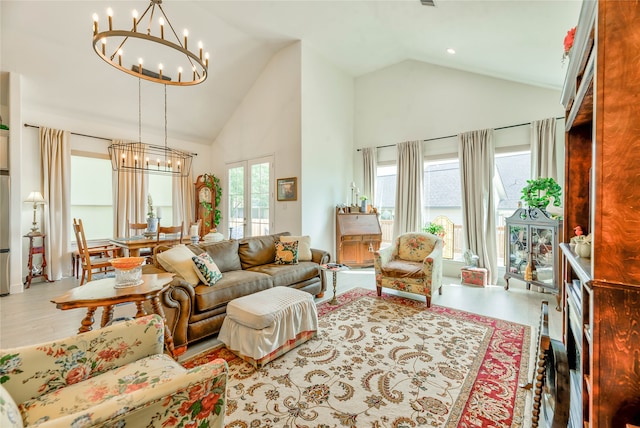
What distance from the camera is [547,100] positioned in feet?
13.2

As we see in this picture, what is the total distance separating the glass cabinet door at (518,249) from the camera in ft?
13.0

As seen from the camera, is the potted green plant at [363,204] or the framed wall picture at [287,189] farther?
the potted green plant at [363,204]

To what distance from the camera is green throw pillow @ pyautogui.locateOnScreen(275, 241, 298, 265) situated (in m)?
3.80

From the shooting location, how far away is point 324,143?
5570mm

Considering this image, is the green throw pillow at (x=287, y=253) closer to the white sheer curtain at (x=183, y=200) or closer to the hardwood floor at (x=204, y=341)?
the hardwood floor at (x=204, y=341)

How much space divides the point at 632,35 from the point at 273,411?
2413 millimetres

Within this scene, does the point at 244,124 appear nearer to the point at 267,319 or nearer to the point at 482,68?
the point at 482,68

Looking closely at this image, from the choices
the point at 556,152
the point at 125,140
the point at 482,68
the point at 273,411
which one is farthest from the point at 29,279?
the point at 556,152

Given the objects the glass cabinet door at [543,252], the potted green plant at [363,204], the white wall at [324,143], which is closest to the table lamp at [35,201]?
the white wall at [324,143]

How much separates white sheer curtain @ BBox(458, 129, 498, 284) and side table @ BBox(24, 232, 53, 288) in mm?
7192

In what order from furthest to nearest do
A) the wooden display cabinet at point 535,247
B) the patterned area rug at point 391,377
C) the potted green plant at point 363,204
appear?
1. the potted green plant at point 363,204
2. the wooden display cabinet at point 535,247
3. the patterned area rug at point 391,377

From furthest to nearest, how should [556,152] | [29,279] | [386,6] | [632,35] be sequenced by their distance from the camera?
[29,279], [556,152], [386,6], [632,35]

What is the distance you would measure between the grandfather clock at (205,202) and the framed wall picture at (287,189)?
2.12 meters

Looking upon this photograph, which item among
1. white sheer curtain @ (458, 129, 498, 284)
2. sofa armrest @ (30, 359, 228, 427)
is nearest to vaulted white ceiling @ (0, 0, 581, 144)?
white sheer curtain @ (458, 129, 498, 284)
